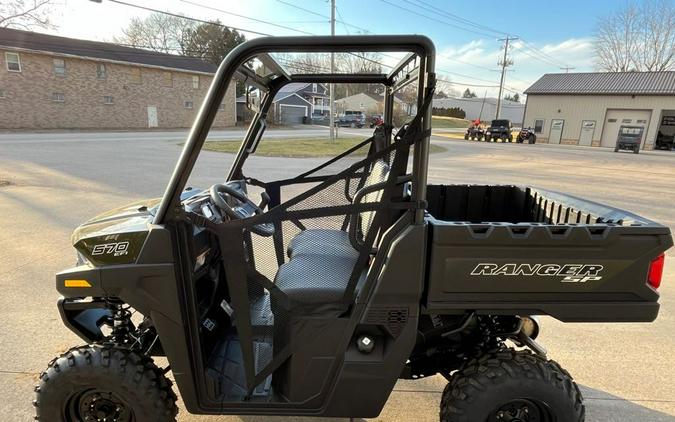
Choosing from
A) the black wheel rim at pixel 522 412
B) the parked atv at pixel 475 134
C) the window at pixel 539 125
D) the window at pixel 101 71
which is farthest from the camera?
the window at pixel 539 125

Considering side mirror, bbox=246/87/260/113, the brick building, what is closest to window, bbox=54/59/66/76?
the brick building

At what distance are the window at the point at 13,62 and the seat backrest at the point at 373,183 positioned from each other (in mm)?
35253

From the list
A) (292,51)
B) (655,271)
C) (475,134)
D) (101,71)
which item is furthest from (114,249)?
(101,71)

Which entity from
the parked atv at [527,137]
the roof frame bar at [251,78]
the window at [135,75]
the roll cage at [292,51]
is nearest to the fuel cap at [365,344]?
the roll cage at [292,51]

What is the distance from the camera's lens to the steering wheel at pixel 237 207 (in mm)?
1896

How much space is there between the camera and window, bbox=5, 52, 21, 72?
27938 mm

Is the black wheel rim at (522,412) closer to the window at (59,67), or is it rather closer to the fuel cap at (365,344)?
the fuel cap at (365,344)

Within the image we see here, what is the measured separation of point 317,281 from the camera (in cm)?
199

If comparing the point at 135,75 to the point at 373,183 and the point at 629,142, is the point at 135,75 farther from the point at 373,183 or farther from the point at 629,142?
the point at 373,183

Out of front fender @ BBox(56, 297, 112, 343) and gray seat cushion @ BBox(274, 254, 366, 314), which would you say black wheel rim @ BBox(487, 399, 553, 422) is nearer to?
gray seat cushion @ BBox(274, 254, 366, 314)

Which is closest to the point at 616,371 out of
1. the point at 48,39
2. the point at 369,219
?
the point at 369,219

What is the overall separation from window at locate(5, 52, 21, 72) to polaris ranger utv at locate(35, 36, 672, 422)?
1359 inches

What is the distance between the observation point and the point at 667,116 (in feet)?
104

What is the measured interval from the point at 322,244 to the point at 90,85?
A: 36699mm
